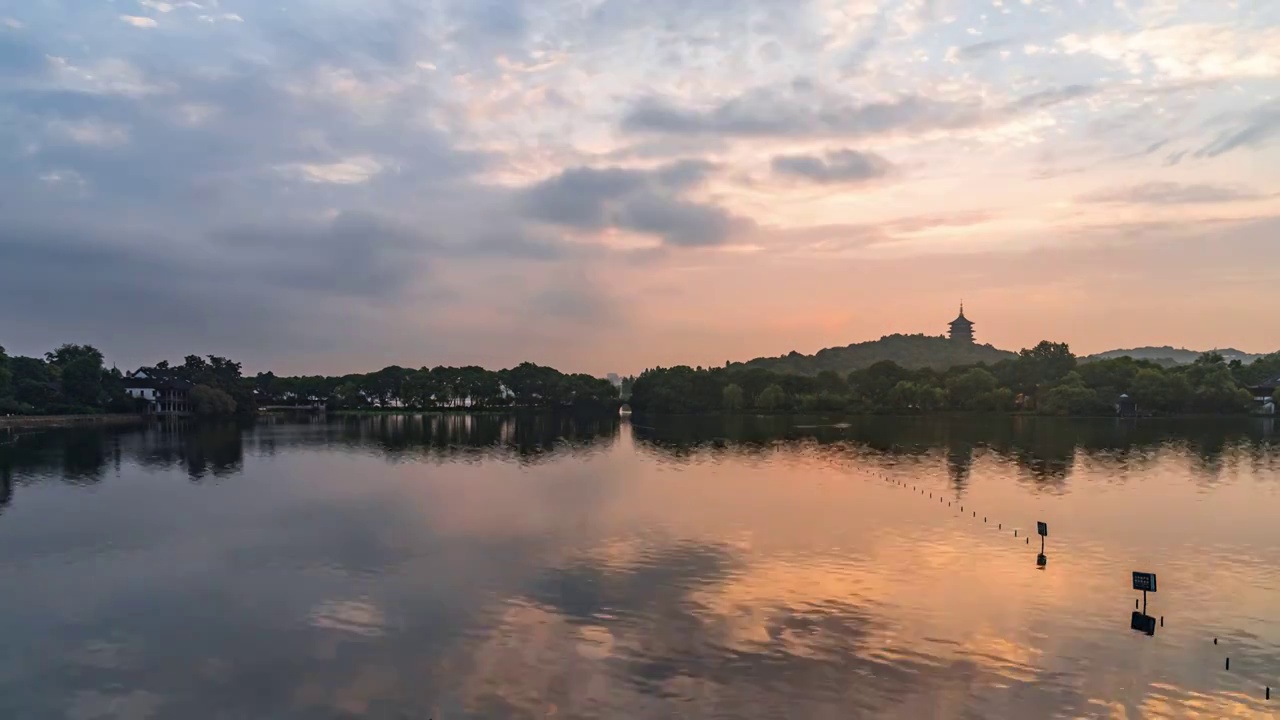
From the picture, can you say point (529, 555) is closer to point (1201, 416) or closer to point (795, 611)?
point (795, 611)

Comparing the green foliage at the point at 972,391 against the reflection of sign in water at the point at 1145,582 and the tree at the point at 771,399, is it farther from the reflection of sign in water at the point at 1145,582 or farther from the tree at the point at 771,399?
the reflection of sign in water at the point at 1145,582

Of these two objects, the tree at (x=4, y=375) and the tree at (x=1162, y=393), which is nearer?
the tree at (x=4, y=375)

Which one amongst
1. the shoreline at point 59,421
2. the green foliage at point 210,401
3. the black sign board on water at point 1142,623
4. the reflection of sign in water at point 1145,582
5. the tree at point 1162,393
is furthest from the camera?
the green foliage at point 210,401

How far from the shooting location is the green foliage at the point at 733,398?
618 ft

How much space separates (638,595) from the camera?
28547mm

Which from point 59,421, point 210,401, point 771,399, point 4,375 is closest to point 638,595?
→ point 4,375

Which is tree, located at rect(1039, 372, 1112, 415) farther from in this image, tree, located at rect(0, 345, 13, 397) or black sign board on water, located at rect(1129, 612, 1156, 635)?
tree, located at rect(0, 345, 13, 397)

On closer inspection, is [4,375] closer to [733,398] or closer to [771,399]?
[733,398]

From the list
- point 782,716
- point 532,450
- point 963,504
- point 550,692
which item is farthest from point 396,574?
point 532,450

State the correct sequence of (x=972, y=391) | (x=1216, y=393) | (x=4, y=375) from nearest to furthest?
1. (x=4, y=375)
2. (x=1216, y=393)
3. (x=972, y=391)

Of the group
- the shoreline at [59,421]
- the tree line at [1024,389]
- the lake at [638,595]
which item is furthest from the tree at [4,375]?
the tree line at [1024,389]

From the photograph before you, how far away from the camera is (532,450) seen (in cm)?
9194

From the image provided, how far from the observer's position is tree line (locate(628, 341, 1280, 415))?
144 meters

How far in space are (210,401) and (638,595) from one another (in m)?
175
